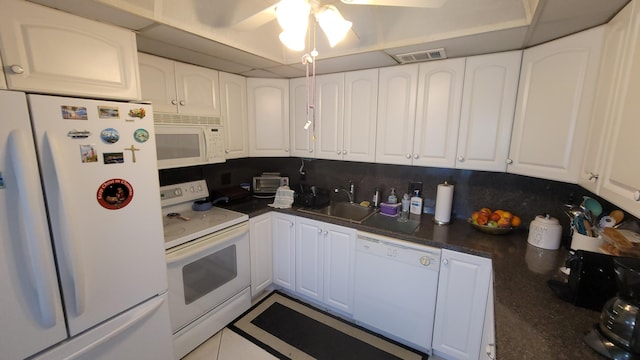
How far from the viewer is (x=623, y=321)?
31.8 inches

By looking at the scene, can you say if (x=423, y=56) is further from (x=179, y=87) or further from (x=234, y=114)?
(x=179, y=87)

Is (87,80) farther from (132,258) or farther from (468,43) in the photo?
(468,43)

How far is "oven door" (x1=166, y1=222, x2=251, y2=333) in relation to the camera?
1719mm

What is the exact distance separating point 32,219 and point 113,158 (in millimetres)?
370

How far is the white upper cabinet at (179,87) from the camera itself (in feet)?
5.87

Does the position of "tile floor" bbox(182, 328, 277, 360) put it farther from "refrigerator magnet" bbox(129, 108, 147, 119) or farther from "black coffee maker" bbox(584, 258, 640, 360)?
"black coffee maker" bbox(584, 258, 640, 360)

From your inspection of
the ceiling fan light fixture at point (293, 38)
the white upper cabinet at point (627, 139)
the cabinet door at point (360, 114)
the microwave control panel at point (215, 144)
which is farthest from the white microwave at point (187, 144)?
the white upper cabinet at point (627, 139)

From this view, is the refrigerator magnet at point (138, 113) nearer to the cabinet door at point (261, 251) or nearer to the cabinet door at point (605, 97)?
the cabinet door at point (261, 251)

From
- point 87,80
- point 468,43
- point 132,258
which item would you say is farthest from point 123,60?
point 468,43

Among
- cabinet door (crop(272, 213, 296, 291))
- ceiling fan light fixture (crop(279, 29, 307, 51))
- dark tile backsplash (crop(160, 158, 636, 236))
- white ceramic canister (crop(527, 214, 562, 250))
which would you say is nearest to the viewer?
ceiling fan light fixture (crop(279, 29, 307, 51))

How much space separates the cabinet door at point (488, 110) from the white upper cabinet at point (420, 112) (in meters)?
0.06

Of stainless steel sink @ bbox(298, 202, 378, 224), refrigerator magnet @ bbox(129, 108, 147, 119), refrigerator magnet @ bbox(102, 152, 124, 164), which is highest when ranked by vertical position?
refrigerator magnet @ bbox(129, 108, 147, 119)

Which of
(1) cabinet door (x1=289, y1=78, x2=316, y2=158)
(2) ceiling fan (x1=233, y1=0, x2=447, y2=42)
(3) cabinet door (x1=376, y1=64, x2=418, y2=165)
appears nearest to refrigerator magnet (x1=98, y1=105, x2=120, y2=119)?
(2) ceiling fan (x1=233, y1=0, x2=447, y2=42)

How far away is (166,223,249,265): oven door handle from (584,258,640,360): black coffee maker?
1.95 m
